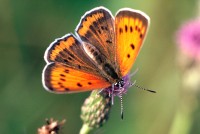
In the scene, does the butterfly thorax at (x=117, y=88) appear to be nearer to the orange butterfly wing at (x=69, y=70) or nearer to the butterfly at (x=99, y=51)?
the butterfly at (x=99, y=51)

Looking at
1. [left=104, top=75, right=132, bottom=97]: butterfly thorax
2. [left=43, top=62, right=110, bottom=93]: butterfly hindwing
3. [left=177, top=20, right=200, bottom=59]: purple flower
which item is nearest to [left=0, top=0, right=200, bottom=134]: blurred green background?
[left=177, top=20, right=200, bottom=59]: purple flower

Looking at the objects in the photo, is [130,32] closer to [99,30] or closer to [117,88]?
[99,30]

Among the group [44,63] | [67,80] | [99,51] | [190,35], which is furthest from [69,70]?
[190,35]

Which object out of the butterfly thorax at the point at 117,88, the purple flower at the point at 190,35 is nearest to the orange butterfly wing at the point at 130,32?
the butterfly thorax at the point at 117,88

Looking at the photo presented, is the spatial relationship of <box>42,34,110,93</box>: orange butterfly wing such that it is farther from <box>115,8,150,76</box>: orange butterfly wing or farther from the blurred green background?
the blurred green background

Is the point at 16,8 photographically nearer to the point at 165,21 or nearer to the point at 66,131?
the point at 66,131

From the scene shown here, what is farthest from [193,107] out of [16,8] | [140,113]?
[16,8]
